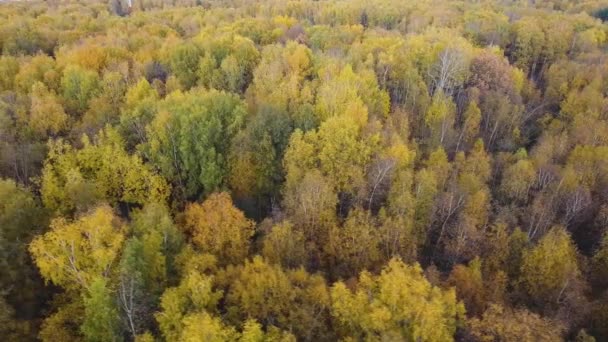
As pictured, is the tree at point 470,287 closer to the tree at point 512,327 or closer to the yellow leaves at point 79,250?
the tree at point 512,327

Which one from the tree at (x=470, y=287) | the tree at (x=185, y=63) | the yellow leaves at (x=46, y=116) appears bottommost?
the tree at (x=470, y=287)

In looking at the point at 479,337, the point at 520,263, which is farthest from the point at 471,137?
the point at 479,337

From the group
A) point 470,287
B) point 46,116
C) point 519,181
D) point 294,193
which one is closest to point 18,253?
point 46,116

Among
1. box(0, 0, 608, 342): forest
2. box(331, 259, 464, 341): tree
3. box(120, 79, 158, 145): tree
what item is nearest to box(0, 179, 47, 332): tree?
box(0, 0, 608, 342): forest

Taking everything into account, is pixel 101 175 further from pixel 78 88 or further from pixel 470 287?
pixel 470 287

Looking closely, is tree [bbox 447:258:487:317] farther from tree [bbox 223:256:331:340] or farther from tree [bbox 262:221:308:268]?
tree [bbox 262:221:308:268]

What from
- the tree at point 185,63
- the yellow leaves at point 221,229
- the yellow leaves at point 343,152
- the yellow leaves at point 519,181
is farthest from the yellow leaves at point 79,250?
the yellow leaves at point 519,181
